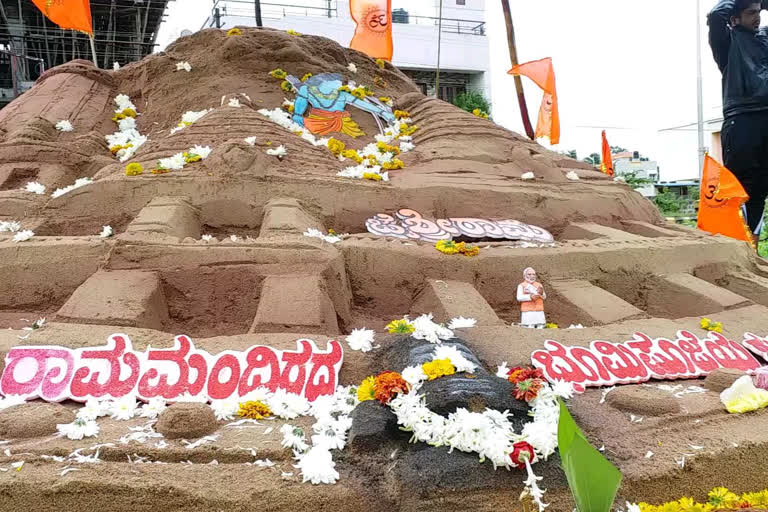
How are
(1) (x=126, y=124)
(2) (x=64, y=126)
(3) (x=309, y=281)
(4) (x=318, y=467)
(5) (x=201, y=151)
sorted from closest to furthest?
(4) (x=318, y=467), (3) (x=309, y=281), (5) (x=201, y=151), (2) (x=64, y=126), (1) (x=126, y=124)

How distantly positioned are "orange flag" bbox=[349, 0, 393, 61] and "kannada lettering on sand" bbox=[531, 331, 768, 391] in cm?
1212

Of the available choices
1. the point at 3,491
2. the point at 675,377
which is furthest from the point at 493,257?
the point at 3,491

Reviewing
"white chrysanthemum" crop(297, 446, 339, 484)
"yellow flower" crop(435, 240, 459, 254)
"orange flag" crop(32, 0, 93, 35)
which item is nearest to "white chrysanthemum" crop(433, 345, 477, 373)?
"white chrysanthemum" crop(297, 446, 339, 484)

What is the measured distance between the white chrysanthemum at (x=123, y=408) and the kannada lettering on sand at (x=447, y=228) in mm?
4002

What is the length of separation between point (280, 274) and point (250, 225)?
1897 mm

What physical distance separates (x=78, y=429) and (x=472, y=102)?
28.1 metres

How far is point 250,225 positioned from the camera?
294 inches

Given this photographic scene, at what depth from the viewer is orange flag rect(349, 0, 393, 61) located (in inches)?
602

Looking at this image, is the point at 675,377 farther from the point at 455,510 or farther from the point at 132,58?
the point at 132,58

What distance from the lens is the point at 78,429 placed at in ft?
11.2

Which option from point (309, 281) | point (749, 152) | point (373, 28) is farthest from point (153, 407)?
point (373, 28)

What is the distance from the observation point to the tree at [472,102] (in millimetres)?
28922

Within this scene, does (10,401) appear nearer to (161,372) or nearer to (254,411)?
(161,372)

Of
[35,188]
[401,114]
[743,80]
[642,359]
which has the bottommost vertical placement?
[642,359]
